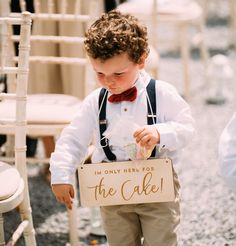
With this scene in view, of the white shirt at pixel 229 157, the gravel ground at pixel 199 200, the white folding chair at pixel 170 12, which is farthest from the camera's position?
the white folding chair at pixel 170 12

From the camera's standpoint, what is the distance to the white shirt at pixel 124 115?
1733 millimetres

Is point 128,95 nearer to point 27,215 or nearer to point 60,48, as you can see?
point 27,215

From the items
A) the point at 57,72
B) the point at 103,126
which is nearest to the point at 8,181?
the point at 103,126

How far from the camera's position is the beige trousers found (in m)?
1.80

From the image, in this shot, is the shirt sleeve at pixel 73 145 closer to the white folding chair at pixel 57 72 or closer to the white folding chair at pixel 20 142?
the white folding chair at pixel 20 142

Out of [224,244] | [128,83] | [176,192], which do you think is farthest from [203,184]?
[128,83]

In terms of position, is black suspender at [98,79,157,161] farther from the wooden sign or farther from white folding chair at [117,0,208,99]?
white folding chair at [117,0,208,99]

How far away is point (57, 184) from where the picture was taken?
5.74 ft

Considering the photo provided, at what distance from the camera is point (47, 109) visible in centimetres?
242

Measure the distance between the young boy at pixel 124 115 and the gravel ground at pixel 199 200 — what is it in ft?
2.25

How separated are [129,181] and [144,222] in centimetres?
18

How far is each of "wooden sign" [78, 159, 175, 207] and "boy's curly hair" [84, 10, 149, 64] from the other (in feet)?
1.01

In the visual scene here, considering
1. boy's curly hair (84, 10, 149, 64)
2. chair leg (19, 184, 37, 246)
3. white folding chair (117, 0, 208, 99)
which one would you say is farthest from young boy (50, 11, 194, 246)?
white folding chair (117, 0, 208, 99)

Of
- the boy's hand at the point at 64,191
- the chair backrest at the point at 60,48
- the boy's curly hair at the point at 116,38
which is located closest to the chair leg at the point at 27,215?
the boy's hand at the point at 64,191
